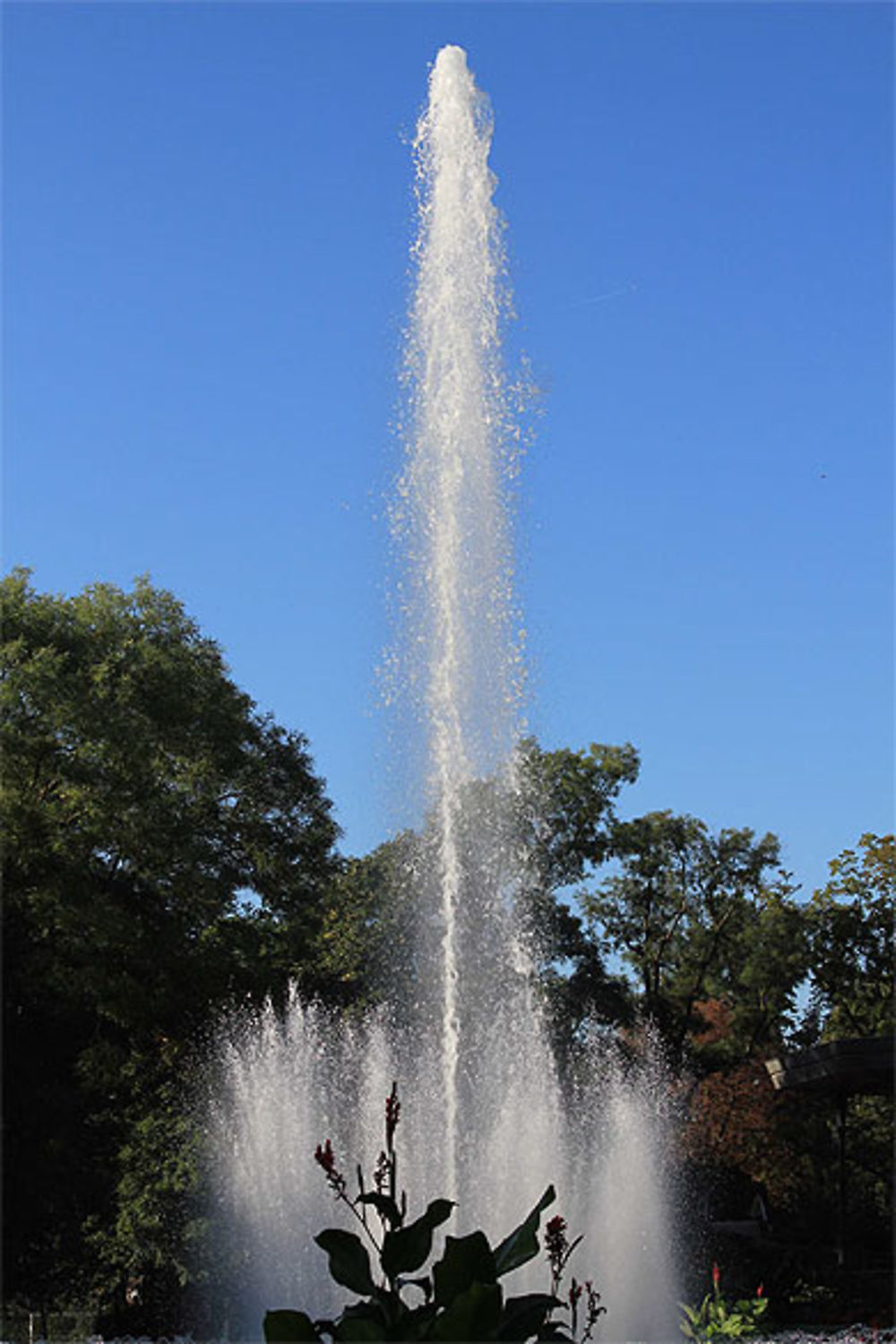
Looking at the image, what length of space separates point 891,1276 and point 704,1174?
11.2m

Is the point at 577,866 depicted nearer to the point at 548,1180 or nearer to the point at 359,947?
the point at 359,947

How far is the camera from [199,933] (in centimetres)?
2527

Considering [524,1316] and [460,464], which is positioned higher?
[460,464]

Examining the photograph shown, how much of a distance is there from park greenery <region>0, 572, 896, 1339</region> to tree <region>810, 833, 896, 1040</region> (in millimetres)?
49

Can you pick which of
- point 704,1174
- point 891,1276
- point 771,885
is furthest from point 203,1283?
point 771,885

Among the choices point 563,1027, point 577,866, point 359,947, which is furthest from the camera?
point 577,866

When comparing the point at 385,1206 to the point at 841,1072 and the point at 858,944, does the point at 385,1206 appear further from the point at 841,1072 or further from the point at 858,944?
the point at 858,944

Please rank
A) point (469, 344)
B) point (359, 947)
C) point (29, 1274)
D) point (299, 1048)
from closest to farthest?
1. point (469, 344)
2. point (299, 1048)
3. point (29, 1274)
4. point (359, 947)

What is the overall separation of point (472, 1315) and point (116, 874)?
23545 mm

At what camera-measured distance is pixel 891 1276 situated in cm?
1698

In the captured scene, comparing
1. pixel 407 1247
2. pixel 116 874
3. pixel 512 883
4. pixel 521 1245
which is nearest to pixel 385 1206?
pixel 407 1247

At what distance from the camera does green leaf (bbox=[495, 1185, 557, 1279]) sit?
7.63 ft

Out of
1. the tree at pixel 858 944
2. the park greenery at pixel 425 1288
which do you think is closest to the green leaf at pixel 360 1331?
the park greenery at pixel 425 1288

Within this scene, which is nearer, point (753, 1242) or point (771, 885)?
point (753, 1242)
